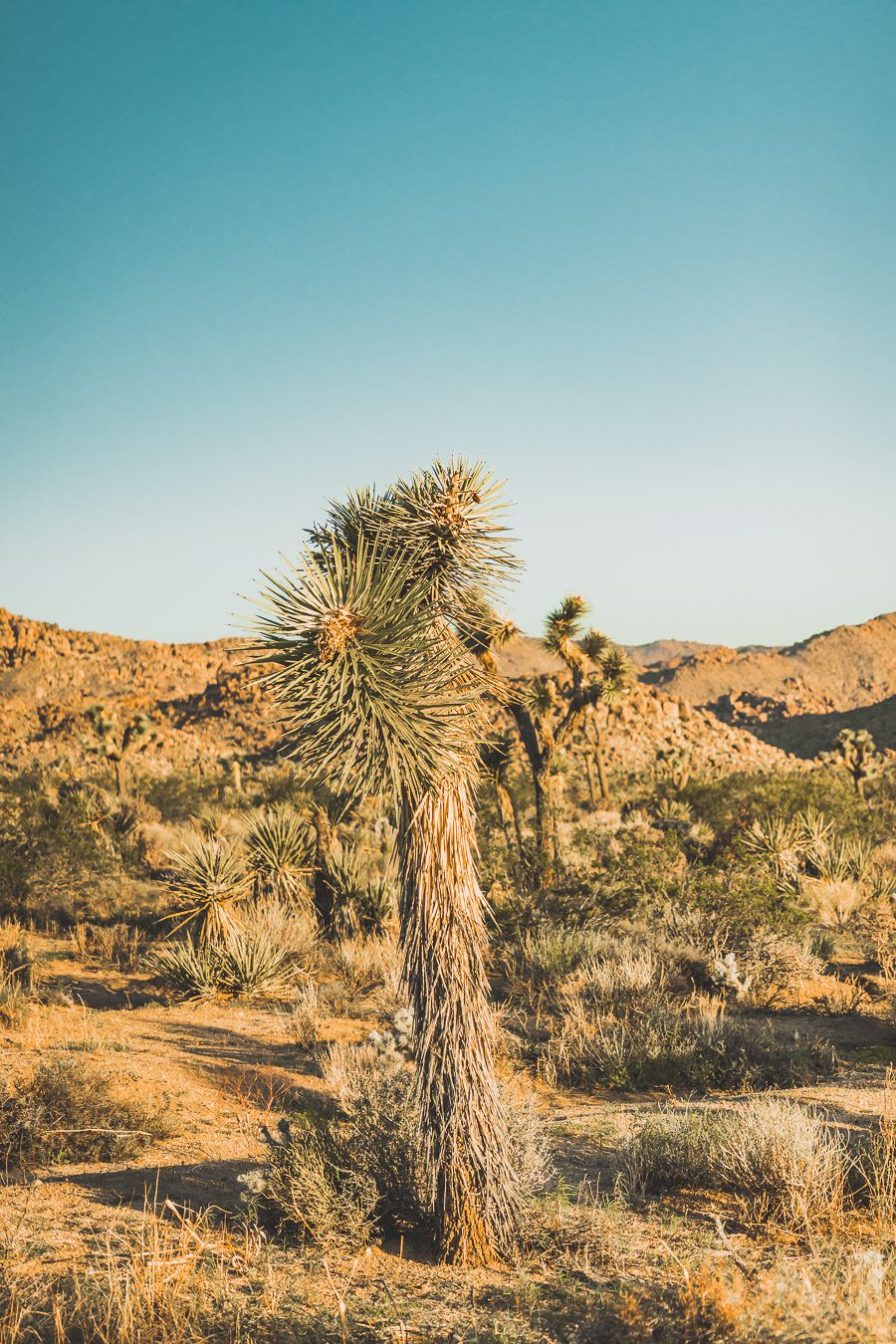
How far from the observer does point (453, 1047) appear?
4227mm

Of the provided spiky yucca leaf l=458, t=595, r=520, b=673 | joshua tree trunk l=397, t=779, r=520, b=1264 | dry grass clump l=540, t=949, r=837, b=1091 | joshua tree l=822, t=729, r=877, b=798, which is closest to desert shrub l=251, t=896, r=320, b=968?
dry grass clump l=540, t=949, r=837, b=1091

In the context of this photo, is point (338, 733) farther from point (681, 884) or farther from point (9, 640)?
point (9, 640)

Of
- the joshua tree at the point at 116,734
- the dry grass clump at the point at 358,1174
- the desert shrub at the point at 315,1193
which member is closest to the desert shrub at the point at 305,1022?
the dry grass clump at the point at 358,1174

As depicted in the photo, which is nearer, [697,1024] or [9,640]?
[697,1024]

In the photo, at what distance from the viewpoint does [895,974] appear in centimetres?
994

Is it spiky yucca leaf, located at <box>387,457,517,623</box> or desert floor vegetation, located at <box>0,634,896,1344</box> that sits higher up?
spiky yucca leaf, located at <box>387,457,517,623</box>

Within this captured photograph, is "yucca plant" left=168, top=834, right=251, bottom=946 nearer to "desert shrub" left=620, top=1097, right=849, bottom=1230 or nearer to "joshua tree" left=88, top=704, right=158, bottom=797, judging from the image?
"desert shrub" left=620, top=1097, right=849, bottom=1230

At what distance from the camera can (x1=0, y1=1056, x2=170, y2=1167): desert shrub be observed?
559 centimetres

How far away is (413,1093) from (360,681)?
2.75 meters

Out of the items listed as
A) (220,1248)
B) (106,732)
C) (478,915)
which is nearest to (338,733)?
(478,915)

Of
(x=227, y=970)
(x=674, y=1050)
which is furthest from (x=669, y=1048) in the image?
(x=227, y=970)

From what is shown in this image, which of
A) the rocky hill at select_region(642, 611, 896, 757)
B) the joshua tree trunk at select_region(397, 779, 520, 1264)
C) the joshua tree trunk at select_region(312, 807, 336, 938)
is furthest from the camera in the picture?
the rocky hill at select_region(642, 611, 896, 757)

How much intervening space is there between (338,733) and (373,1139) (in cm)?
289

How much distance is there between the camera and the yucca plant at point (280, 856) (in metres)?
12.2
